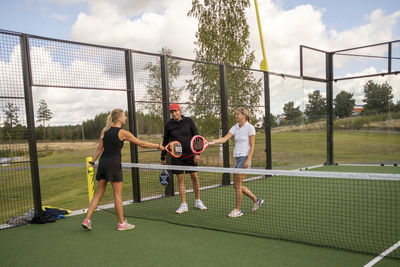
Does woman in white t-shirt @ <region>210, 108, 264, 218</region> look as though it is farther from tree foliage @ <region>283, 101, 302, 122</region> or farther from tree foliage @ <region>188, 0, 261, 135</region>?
tree foliage @ <region>283, 101, 302, 122</region>

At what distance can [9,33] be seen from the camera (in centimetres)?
537

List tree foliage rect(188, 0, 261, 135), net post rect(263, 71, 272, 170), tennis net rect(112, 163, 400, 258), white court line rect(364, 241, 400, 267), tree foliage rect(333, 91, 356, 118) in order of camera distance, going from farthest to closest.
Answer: tree foliage rect(333, 91, 356, 118), tree foliage rect(188, 0, 261, 135), net post rect(263, 71, 272, 170), tennis net rect(112, 163, 400, 258), white court line rect(364, 241, 400, 267)

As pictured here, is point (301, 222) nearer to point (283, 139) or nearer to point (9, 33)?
point (9, 33)

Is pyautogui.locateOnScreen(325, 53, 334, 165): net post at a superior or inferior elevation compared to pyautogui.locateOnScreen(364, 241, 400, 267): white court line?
superior

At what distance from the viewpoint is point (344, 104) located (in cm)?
2392

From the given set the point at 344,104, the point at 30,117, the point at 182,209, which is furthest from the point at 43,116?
the point at 344,104

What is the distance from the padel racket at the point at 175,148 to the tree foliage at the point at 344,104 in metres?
20.4

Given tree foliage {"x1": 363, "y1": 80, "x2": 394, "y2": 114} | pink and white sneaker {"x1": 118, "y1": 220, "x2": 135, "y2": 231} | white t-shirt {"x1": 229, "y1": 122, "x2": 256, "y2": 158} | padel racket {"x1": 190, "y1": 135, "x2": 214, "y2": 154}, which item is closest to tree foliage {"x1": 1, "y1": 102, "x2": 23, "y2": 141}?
pink and white sneaker {"x1": 118, "y1": 220, "x2": 135, "y2": 231}

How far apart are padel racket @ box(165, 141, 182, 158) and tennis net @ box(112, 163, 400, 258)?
1.14 feet

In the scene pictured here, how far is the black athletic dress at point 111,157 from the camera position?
4.86 meters

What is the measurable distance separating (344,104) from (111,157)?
22875 mm

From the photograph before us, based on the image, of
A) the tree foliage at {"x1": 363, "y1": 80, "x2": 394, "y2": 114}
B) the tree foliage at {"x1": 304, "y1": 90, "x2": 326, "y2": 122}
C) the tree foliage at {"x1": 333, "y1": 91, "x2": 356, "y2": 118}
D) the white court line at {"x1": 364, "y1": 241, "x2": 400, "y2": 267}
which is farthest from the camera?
the tree foliage at {"x1": 333, "y1": 91, "x2": 356, "y2": 118}

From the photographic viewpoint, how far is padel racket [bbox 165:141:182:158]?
17.9 feet

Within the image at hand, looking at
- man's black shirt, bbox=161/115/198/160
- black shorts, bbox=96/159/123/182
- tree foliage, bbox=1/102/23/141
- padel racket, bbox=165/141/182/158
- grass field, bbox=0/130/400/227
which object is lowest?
grass field, bbox=0/130/400/227
